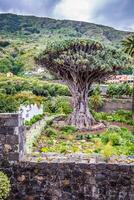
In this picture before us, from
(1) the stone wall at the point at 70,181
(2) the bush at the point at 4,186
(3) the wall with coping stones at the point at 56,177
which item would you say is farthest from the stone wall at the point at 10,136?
(2) the bush at the point at 4,186

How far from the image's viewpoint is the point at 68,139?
20656 millimetres

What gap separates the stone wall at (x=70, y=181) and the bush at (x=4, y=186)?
0.91 ft

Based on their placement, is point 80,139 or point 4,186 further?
point 80,139

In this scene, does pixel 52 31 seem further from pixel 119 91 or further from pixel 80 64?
pixel 80 64

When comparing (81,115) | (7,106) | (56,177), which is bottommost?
(56,177)

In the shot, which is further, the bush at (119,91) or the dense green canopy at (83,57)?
the bush at (119,91)

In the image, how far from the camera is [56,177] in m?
8.85

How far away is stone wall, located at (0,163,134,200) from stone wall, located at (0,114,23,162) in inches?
12.8

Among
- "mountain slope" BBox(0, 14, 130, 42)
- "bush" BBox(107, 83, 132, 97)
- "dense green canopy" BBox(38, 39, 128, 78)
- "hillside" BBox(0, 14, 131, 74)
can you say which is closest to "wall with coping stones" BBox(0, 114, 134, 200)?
"dense green canopy" BBox(38, 39, 128, 78)

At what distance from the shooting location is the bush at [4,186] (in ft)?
27.6

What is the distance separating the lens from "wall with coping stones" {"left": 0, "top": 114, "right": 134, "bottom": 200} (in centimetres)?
860

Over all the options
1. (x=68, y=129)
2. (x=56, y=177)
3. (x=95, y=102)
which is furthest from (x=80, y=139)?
(x=95, y=102)

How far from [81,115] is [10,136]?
16.9m

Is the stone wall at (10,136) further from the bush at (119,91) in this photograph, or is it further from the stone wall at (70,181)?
the bush at (119,91)
